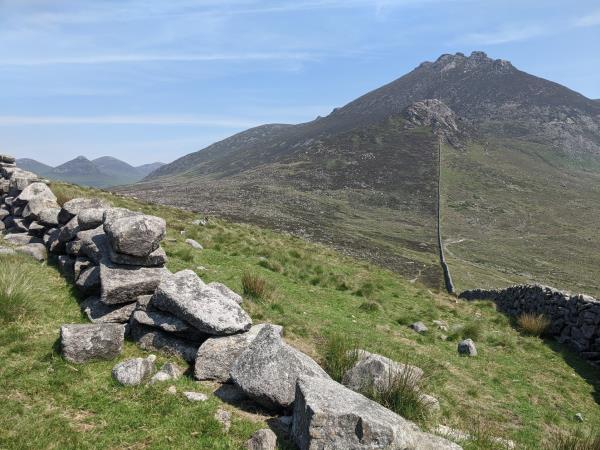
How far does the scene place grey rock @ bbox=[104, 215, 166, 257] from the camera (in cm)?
1212

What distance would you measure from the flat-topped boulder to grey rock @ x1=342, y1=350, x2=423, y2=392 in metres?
6.68

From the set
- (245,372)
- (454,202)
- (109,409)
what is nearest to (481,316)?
(245,372)

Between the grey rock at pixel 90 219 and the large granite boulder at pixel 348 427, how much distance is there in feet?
34.2

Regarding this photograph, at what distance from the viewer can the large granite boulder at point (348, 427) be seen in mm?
6965

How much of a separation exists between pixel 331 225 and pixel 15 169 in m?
67.4

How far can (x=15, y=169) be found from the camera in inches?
1029

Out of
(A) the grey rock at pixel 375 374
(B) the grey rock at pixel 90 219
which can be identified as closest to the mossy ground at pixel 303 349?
(A) the grey rock at pixel 375 374

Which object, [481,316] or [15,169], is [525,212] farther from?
[15,169]

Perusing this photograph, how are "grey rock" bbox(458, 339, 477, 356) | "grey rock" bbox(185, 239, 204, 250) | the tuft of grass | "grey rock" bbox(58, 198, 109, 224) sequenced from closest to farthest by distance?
the tuft of grass → "grey rock" bbox(58, 198, 109, 224) → "grey rock" bbox(458, 339, 477, 356) → "grey rock" bbox(185, 239, 204, 250)

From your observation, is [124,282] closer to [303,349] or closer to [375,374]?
[303,349]

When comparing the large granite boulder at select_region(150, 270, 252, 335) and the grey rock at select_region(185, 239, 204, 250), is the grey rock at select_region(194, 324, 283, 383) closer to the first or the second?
the large granite boulder at select_region(150, 270, 252, 335)

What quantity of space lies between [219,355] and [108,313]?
3816mm

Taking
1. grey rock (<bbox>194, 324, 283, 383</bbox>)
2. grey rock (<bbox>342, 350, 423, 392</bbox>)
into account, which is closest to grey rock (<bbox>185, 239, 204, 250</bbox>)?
grey rock (<bbox>194, 324, 283, 383</bbox>)

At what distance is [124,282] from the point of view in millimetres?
11766
